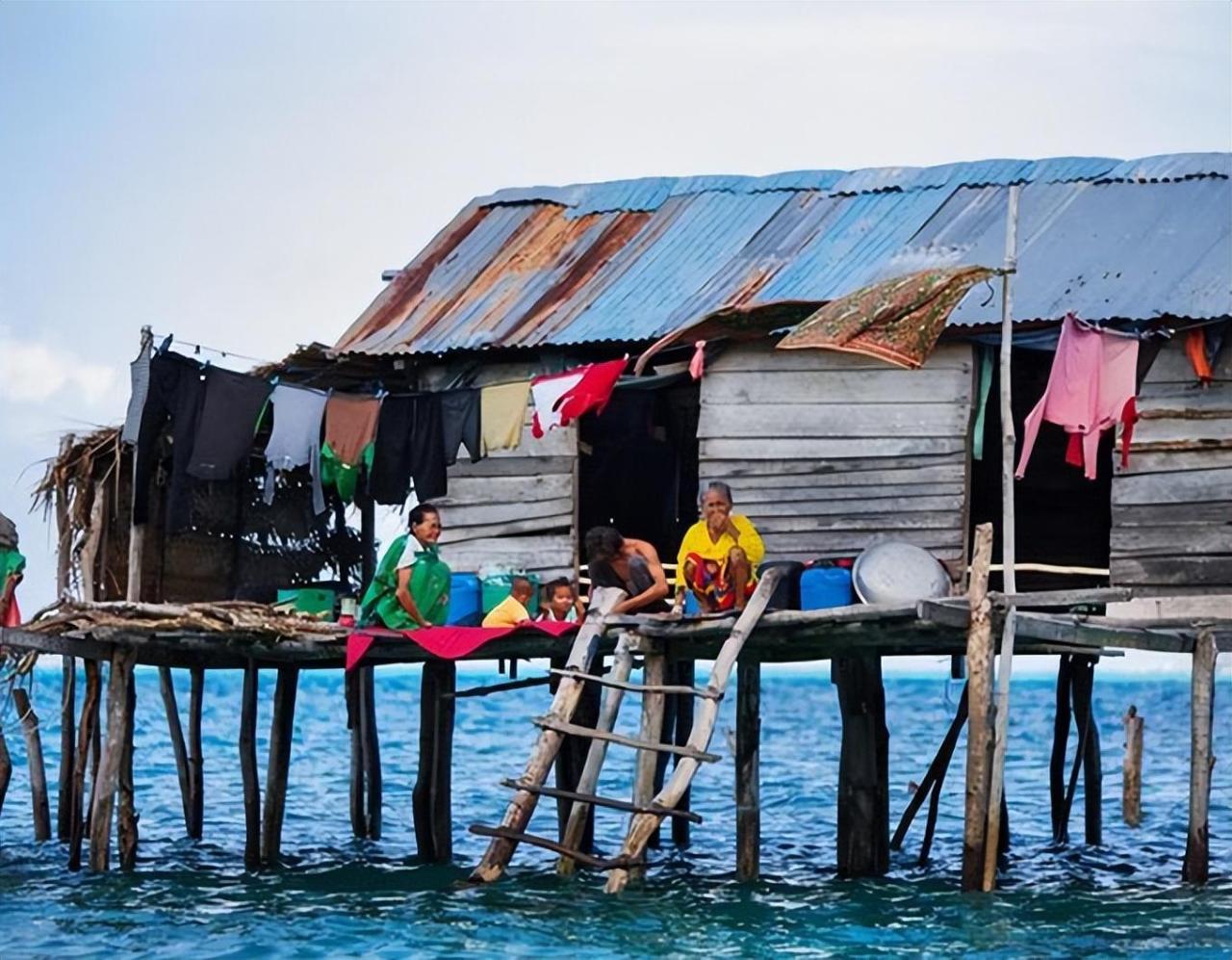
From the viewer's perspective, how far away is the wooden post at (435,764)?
19344 millimetres

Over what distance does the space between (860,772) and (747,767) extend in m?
1.69

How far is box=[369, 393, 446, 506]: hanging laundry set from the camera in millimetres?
18453

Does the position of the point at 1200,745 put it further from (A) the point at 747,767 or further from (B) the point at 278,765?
(B) the point at 278,765

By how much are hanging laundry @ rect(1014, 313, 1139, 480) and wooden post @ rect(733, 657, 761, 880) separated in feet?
→ 10.2

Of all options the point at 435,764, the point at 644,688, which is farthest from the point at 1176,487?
the point at 435,764

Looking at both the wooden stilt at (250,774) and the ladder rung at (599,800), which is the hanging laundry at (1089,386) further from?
the wooden stilt at (250,774)

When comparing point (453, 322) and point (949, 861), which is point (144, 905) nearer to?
point (453, 322)

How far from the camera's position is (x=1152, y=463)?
1656 cm

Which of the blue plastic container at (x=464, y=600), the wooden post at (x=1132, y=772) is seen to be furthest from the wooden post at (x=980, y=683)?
the wooden post at (x=1132, y=772)

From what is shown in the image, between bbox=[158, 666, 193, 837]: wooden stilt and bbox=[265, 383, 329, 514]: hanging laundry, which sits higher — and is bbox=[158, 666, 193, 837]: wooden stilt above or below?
below

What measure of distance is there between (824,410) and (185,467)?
515 centimetres

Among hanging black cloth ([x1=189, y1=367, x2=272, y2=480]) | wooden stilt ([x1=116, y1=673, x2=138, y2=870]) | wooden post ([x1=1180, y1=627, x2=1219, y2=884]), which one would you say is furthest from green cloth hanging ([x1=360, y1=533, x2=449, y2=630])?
wooden post ([x1=1180, y1=627, x2=1219, y2=884])

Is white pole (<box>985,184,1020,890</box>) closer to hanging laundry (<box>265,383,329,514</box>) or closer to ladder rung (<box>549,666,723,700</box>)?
ladder rung (<box>549,666,723,700</box>)

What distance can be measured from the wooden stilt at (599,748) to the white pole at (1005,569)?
8.25 feet
